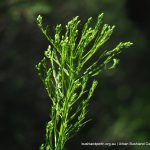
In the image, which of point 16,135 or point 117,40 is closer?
point 16,135

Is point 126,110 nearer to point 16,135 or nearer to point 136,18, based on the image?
point 16,135

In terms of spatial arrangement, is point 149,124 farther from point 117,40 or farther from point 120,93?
point 117,40

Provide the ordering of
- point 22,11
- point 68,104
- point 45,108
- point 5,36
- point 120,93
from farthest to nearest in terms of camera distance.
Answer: point 120,93
point 45,108
point 5,36
point 22,11
point 68,104

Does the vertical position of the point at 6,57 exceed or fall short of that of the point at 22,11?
A: it exceeds it

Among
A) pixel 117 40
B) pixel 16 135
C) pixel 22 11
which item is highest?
pixel 117 40

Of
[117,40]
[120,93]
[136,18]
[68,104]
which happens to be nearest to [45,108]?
[120,93]

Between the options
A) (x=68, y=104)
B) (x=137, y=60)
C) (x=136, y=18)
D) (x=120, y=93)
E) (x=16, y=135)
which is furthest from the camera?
(x=136, y=18)

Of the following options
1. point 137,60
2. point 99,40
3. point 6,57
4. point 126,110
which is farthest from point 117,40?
point 99,40
